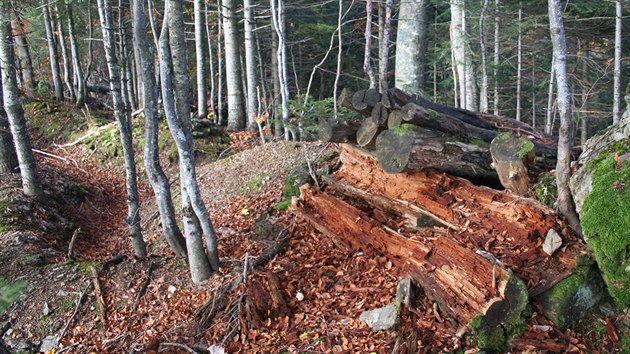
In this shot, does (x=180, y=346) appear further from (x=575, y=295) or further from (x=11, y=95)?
(x=11, y=95)

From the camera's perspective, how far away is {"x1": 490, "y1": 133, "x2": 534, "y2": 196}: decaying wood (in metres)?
4.90

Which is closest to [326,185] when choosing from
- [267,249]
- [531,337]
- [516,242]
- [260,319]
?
[267,249]

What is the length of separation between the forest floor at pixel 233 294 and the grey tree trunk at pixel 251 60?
5.18m

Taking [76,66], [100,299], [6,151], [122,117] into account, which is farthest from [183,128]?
[76,66]

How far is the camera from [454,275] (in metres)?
4.45

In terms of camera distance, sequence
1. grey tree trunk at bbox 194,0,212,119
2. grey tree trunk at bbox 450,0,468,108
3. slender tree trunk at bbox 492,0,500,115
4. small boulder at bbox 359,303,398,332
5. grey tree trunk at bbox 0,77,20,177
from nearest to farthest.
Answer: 1. small boulder at bbox 359,303,398,332
2. grey tree trunk at bbox 0,77,20,177
3. grey tree trunk at bbox 450,0,468,108
4. grey tree trunk at bbox 194,0,212,119
5. slender tree trunk at bbox 492,0,500,115

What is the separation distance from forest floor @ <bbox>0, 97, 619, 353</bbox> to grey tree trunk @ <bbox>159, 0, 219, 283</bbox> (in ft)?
1.08

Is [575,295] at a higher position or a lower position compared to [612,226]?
lower

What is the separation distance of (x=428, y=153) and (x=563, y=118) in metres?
1.44

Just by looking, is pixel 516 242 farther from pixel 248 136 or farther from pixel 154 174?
pixel 248 136

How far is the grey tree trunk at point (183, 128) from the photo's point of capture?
514cm

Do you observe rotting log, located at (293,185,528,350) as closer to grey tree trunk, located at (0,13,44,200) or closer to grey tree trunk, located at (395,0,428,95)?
grey tree trunk, located at (395,0,428,95)

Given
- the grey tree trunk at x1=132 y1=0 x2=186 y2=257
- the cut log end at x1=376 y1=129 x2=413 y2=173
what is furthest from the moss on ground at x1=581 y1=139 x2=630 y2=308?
the grey tree trunk at x1=132 y1=0 x2=186 y2=257

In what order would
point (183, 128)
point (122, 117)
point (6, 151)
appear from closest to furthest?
point (183, 128), point (122, 117), point (6, 151)
